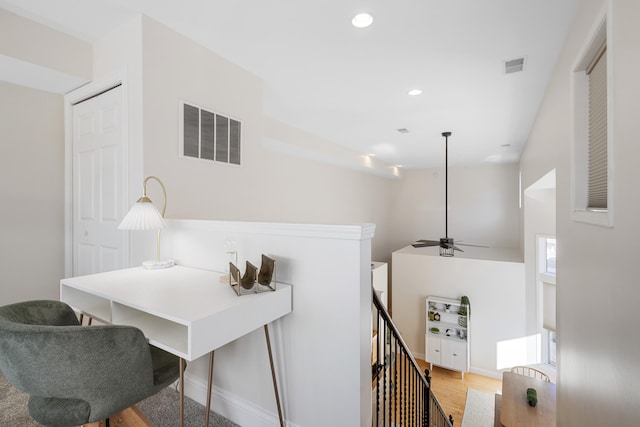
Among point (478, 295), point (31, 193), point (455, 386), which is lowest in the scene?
point (455, 386)

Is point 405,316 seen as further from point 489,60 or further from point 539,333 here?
point 489,60

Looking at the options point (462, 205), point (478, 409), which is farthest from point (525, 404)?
point (462, 205)

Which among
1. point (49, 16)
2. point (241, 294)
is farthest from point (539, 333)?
point (49, 16)

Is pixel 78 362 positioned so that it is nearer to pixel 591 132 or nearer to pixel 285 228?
pixel 285 228

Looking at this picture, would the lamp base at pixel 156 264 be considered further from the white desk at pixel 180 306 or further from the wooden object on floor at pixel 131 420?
the wooden object on floor at pixel 131 420

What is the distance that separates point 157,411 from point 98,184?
1.86 metres

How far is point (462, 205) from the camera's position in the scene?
8.33m

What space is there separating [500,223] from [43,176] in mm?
9084

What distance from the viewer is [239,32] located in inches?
87.4

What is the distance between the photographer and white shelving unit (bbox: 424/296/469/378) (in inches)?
242

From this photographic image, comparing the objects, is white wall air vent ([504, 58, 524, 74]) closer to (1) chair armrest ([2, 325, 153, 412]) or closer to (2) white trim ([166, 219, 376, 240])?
(2) white trim ([166, 219, 376, 240])

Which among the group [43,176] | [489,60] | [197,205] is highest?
[489,60]

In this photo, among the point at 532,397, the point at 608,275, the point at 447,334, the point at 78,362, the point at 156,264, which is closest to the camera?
the point at 78,362

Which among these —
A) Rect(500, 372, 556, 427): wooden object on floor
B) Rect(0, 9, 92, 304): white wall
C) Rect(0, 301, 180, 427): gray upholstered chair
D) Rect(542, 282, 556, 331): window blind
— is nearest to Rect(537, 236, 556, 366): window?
Rect(542, 282, 556, 331): window blind
